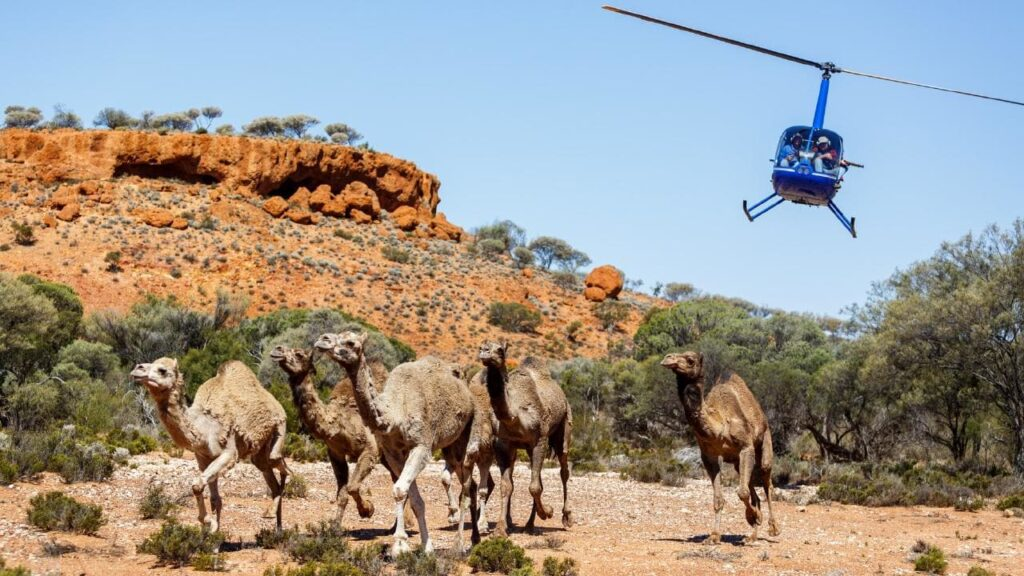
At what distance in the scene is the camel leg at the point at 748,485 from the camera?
45.8 ft

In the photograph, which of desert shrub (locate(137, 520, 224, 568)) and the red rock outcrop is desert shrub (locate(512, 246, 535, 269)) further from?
desert shrub (locate(137, 520, 224, 568))

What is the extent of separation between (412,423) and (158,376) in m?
2.60

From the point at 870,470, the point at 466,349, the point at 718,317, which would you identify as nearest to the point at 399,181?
the point at 466,349

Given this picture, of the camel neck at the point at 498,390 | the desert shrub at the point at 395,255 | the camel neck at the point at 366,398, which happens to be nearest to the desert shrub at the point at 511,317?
the desert shrub at the point at 395,255

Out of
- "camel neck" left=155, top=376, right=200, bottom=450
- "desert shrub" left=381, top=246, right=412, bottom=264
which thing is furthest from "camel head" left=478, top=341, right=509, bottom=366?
"desert shrub" left=381, top=246, right=412, bottom=264

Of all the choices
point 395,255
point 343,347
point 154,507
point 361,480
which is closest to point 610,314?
point 395,255

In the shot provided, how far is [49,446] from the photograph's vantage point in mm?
17766

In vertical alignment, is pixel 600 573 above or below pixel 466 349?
below

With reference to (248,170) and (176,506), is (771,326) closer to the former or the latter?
(176,506)

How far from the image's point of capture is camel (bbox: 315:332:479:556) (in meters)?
10.6

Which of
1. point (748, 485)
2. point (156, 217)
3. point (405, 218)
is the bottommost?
point (748, 485)

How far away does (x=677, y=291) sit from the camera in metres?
92.6

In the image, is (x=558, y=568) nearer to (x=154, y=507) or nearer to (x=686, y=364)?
(x=686, y=364)

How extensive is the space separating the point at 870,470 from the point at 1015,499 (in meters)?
5.22
